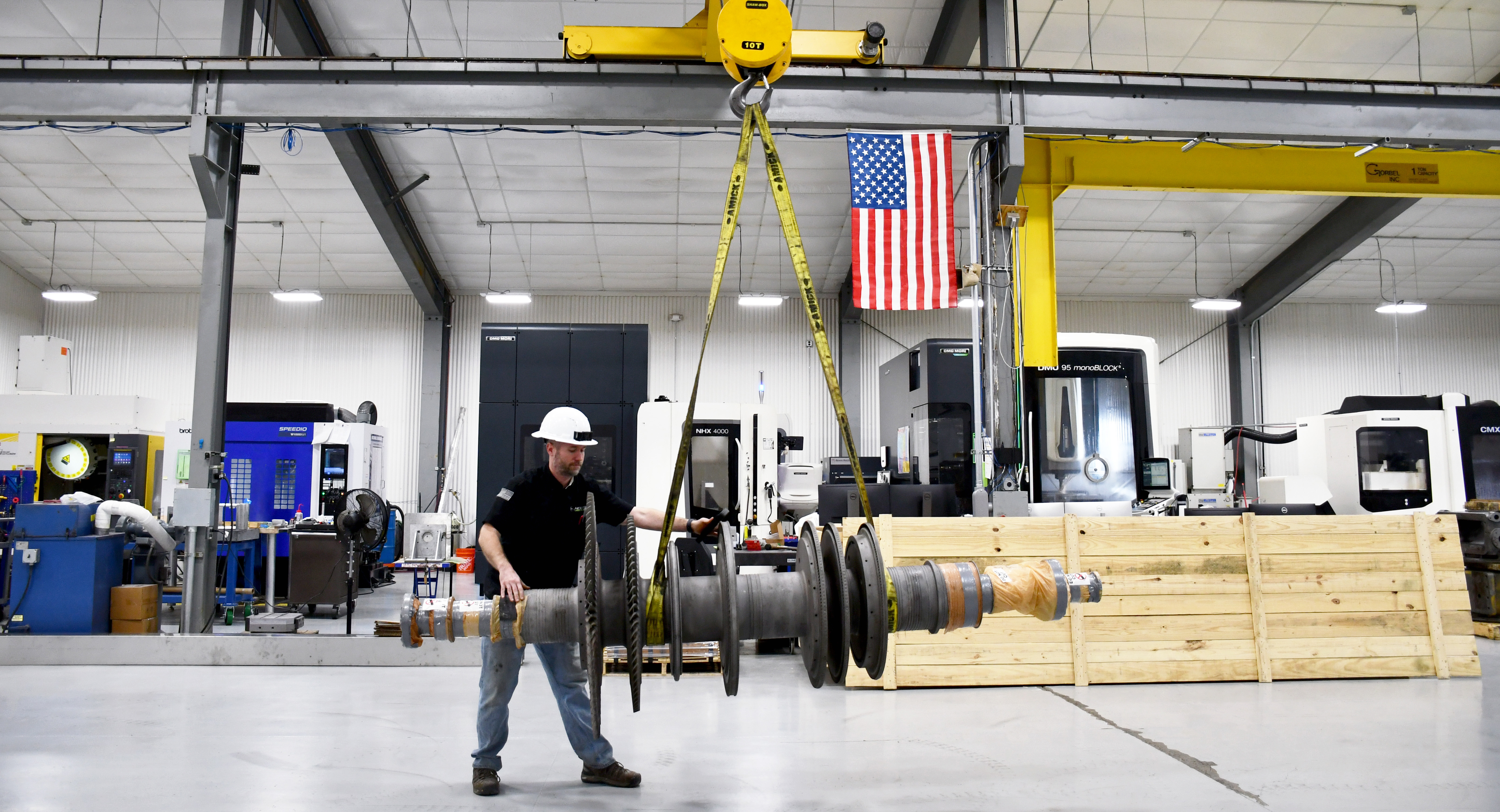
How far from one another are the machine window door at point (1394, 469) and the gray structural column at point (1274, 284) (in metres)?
2.60

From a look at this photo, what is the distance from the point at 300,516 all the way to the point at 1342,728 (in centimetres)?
1204

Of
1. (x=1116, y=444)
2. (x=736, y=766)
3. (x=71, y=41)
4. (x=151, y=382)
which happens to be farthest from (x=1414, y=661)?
(x=151, y=382)

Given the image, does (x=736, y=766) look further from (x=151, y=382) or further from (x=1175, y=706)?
(x=151, y=382)

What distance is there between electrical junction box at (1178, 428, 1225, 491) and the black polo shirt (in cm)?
1279

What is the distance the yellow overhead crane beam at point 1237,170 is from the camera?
8.39 metres

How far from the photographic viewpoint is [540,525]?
3953 millimetres

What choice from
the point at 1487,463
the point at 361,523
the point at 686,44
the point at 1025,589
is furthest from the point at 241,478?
the point at 1487,463

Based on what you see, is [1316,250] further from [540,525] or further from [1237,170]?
[540,525]

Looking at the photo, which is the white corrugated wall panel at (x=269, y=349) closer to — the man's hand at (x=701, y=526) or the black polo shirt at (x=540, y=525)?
the black polo shirt at (x=540, y=525)

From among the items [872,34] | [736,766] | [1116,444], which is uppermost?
[872,34]

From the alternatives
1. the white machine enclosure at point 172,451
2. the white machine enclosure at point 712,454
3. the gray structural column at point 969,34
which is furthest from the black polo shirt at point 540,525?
the white machine enclosure at point 172,451

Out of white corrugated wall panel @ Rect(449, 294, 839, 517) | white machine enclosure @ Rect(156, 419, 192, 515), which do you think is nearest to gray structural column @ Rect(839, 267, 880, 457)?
white corrugated wall panel @ Rect(449, 294, 839, 517)

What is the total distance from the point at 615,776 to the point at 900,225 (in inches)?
199

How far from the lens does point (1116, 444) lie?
917cm
